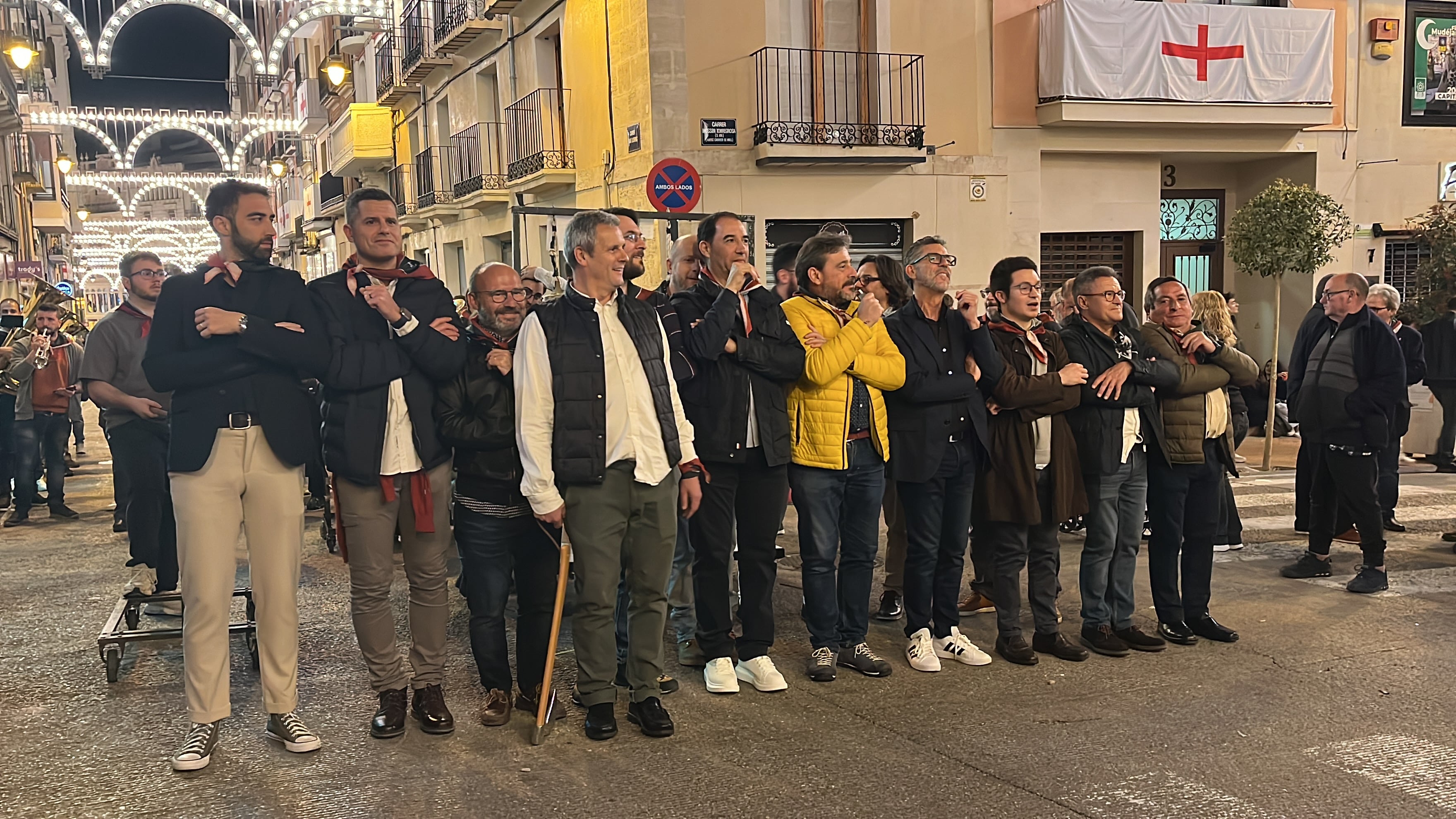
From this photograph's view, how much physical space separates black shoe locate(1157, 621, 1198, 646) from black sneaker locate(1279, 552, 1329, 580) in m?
1.79

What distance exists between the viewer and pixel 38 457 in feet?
36.2

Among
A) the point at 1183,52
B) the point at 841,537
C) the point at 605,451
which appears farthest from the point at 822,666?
the point at 1183,52

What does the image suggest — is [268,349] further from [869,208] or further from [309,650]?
[869,208]

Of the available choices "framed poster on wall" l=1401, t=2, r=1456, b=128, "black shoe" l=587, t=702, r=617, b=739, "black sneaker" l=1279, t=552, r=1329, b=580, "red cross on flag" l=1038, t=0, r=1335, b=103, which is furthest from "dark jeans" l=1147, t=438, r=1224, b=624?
"framed poster on wall" l=1401, t=2, r=1456, b=128

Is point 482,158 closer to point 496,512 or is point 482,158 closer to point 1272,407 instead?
point 1272,407

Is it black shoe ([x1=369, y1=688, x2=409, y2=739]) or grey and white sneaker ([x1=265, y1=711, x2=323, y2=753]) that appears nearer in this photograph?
grey and white sneaker ([x1=265, y1=711, x2=323, y2=753])

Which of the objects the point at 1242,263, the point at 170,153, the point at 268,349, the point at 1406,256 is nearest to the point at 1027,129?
the point at 1242,263

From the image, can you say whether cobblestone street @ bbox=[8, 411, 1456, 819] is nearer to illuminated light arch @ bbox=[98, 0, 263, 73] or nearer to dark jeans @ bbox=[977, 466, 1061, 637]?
dark jeans @ bbox=[977, 466, 1061, 637]

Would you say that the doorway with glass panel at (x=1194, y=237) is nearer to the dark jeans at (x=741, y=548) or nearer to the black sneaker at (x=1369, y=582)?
the black sneaker at (x=1369, y=582)

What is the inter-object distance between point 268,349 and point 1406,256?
59.4ft

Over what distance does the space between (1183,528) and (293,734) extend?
4448 mm

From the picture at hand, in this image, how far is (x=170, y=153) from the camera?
71000 mm

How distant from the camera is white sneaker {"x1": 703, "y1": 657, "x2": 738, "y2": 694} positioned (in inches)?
209

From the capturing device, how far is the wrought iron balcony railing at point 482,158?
19.8 metres
